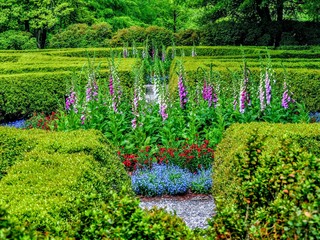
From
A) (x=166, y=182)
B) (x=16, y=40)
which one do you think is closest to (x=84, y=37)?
(x=16, y=40)

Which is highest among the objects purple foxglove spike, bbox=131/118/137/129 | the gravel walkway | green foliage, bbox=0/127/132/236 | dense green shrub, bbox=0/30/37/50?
dense green shrub, bbox=0/30/37/50

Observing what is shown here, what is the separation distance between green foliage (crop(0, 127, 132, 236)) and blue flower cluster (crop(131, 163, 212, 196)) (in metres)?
1.00

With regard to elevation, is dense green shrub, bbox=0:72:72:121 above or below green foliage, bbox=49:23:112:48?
below

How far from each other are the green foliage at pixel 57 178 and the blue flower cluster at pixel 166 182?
100 cm

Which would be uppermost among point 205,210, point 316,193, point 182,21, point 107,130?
point 182,21

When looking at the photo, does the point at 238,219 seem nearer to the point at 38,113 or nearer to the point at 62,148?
the point at 62,148

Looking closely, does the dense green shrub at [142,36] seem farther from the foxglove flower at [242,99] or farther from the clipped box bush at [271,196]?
the clipped box bush at [271,196]

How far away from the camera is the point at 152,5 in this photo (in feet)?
101

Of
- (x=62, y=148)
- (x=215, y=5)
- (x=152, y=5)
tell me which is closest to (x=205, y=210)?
(x=62, y=148)

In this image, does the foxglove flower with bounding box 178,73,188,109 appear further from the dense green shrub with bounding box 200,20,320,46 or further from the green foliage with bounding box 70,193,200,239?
the dense green shrub with bounding box 200,20,320,46

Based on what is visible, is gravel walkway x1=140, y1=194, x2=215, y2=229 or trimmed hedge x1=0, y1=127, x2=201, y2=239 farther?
gravel walkway x1=140, y1=194, x2=215, y2=229

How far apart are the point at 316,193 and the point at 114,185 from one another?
2.25 meters

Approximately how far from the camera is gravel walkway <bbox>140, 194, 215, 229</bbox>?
209 inches

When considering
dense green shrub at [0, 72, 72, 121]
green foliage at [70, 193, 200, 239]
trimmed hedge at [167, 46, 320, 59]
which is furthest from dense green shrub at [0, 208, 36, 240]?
trimmed hedge at [167, 46, 320, 59]
